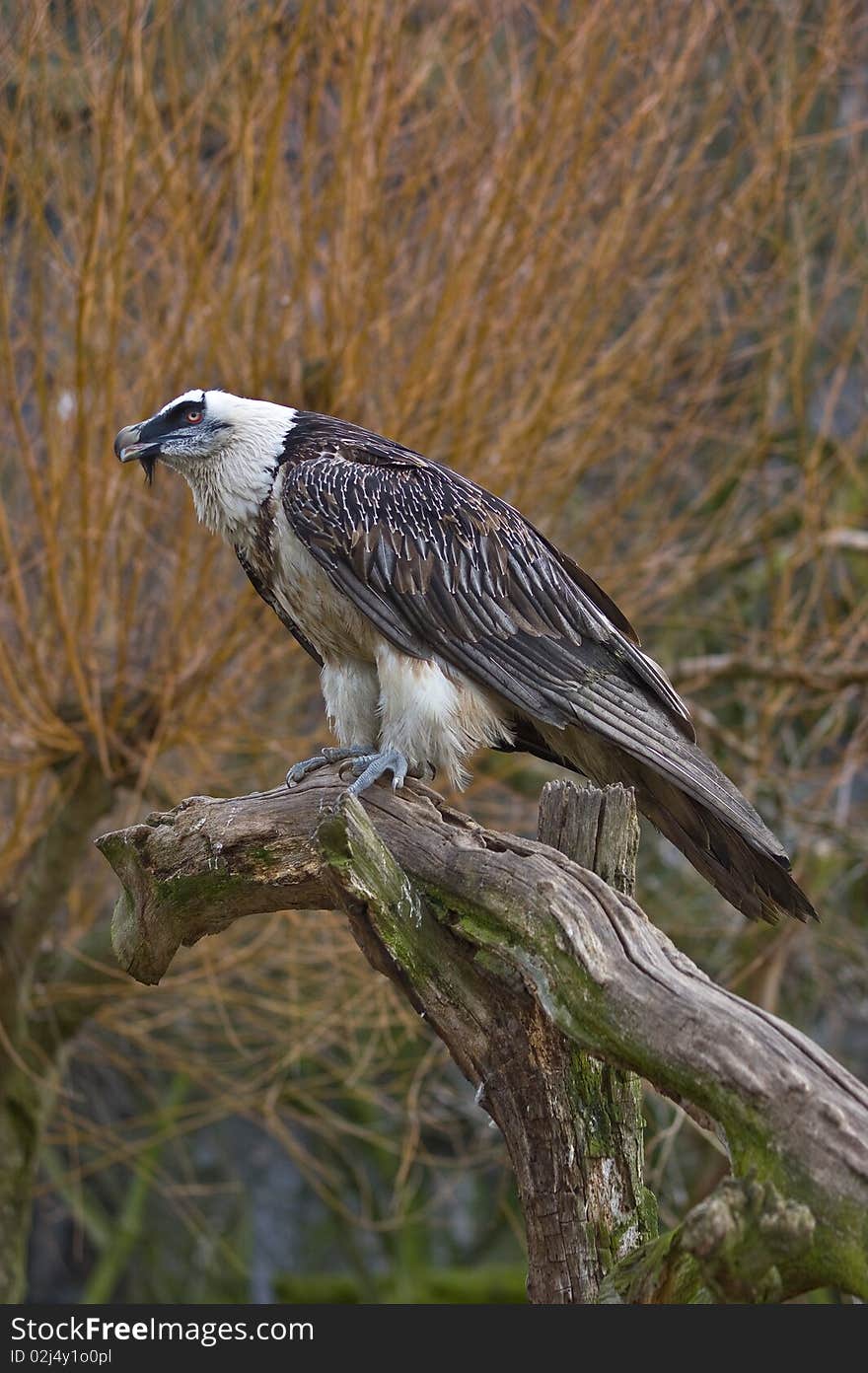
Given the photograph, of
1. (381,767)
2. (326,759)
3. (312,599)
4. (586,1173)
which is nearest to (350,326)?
(312,599)

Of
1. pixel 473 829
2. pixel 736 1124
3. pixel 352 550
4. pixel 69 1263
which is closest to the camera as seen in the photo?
pixel 736 1124

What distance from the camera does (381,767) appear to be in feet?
12.4

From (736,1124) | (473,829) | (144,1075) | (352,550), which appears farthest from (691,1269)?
(144,1075)

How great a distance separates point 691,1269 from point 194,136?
3855 mm

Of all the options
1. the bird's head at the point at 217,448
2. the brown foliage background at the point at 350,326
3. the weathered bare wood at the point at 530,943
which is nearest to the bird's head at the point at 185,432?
the bird's head at the point at 217,448

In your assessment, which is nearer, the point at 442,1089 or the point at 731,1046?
the point at 731,1046

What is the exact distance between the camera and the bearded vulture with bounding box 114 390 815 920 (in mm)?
3891

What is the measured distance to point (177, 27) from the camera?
613 centimetres

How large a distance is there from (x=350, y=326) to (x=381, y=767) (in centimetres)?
208

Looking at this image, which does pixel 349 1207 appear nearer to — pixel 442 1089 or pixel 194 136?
pixel 442 1089

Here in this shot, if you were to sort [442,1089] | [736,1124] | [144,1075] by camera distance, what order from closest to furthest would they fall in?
[736,1124], [442,1089], [144,1075]

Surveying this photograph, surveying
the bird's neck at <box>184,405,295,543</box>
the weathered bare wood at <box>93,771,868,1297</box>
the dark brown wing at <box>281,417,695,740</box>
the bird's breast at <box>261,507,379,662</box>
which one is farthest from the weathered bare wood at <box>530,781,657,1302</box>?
the bird's neck at <box>184,405,295,543</box>

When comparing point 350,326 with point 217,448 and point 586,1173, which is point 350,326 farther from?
point 586,1173

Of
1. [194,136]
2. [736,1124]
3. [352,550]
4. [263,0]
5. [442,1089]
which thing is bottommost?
[442,1089]
